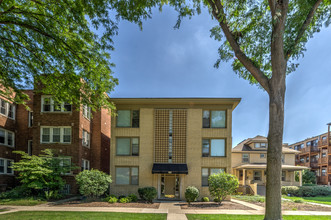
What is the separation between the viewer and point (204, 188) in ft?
62.2

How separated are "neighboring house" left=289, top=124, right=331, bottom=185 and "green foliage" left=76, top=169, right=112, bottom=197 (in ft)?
144

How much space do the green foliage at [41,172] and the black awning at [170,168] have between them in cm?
674

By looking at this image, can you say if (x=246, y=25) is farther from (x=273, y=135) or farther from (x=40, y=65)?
(x=40, y=65)

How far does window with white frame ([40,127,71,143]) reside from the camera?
2044 centimetres

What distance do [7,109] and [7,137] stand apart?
265cm

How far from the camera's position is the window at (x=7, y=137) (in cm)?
2167

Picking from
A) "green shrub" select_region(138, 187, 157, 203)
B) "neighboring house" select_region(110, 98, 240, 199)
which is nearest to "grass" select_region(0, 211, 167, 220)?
"green shrub" select_region(138, 187, 157, 203)

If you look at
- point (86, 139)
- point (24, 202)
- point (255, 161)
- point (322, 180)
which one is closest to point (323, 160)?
point (322, 180)

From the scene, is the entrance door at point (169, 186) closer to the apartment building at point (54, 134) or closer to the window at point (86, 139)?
the apartment building at point (54, 134)

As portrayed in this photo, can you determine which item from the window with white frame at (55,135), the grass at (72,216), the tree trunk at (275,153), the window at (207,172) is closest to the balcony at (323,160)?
the window at (207,172)

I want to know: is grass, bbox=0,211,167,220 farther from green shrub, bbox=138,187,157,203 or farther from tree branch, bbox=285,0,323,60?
tree branch, bbox=285,0,323,60

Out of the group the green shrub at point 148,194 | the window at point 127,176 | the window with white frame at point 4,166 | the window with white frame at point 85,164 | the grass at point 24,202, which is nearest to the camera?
the grass at point 24,202

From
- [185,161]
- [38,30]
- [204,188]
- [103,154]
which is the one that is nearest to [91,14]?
[38,30]

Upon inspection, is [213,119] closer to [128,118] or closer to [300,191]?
[128,118]
